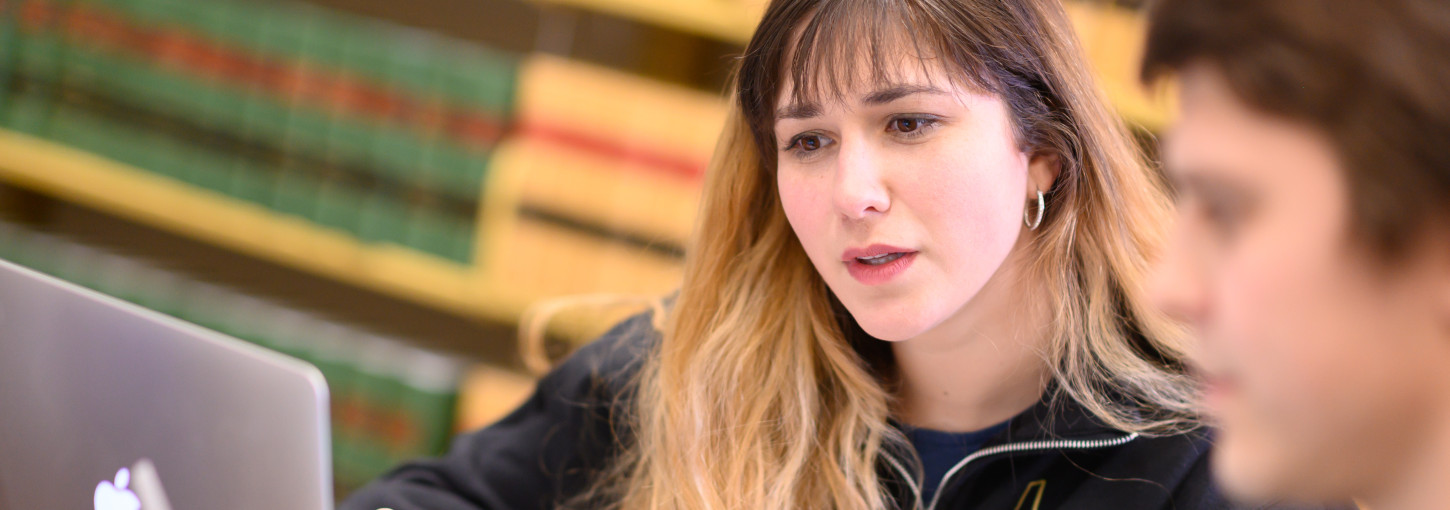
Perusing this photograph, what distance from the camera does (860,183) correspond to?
983 mm

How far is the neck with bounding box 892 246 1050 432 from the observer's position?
1118 millimetres

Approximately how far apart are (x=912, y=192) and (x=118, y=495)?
70 cm

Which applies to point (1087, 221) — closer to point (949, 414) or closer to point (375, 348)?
point (949, 414)

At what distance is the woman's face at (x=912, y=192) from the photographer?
99cm

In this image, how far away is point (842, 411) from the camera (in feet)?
4.00

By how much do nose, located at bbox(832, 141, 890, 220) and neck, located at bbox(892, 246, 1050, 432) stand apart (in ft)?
0.63

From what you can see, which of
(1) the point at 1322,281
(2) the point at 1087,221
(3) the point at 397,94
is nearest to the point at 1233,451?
(1) the point at 1322,281

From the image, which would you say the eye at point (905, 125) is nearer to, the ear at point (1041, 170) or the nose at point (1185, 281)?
the ear at point (1041, 170)

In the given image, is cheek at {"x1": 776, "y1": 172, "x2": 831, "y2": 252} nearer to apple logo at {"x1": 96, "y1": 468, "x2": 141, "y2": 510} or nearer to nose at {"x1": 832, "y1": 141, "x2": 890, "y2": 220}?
nose at {"x1": 832, "y1": 141, "x2": 890, "y2": 220}

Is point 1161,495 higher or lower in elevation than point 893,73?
lower

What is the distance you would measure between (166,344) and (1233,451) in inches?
26.3

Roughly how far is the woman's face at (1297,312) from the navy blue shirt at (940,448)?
0.65 m

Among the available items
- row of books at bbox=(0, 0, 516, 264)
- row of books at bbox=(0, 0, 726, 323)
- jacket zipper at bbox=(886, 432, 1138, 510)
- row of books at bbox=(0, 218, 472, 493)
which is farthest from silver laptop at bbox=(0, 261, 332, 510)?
row of books at bbox=(0, 218, 472, 493)

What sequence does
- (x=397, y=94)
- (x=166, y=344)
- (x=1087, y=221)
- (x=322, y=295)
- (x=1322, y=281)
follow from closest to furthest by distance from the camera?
(x=1322, y=281) < (x=166, y=344) < (x=1087, y=221) < (x=397, y=94) < (x=322, y=295)
